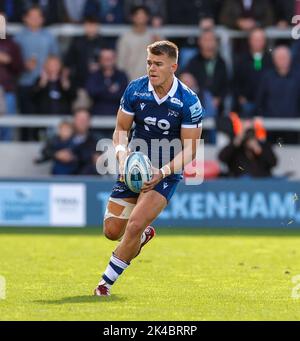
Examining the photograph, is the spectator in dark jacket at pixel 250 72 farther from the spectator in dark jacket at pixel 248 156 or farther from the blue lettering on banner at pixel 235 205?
the blue lettering on banner at pixel 235 205

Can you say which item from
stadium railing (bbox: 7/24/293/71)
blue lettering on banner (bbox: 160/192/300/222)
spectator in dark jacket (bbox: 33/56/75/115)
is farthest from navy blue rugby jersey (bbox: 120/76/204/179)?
stadium railing (bbox: 7/24/293/71)

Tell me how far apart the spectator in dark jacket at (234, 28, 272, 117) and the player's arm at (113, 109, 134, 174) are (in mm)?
8213

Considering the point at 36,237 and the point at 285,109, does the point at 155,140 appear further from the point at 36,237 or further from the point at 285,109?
the point at 285,109

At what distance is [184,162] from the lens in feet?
31.3

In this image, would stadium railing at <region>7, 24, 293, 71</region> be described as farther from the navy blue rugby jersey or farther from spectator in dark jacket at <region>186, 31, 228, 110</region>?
the navy blue rugby jersey

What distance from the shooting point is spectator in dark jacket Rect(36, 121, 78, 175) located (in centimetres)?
1730

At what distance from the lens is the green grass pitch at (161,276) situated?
8.58 meters

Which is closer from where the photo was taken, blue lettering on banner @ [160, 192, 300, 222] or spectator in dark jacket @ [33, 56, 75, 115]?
blue lettering on banner @ [160, 192, 300, 222]

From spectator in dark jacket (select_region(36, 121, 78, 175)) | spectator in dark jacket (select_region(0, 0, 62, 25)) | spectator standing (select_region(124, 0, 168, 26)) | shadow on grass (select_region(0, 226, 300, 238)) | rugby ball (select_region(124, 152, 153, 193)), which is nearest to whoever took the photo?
rugby ball (select_region(124, 152, 153, 193))

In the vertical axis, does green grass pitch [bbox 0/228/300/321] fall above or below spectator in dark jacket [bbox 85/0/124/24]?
below

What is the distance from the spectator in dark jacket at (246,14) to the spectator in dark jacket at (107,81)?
213 centimetres

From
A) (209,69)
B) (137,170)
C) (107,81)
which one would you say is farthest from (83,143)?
(137,170)

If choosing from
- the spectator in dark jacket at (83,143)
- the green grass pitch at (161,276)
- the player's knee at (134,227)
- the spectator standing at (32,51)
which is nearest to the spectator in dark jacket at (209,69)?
the spectator in dark jacket at (83,143)

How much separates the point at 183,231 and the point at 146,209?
7.14 m
